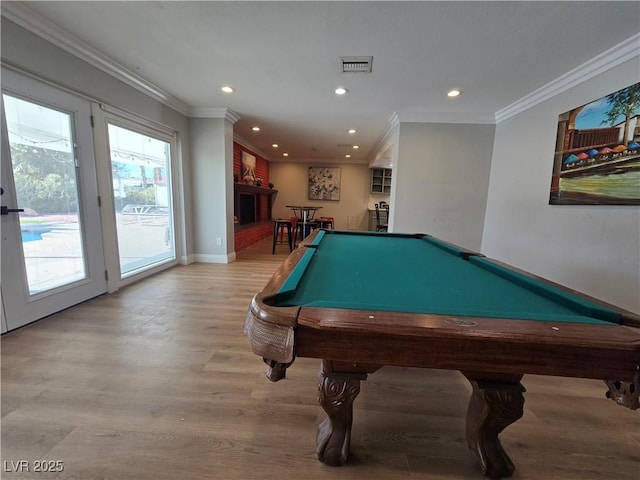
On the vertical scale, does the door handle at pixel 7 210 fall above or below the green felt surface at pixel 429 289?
above

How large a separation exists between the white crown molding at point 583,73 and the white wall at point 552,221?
55mm

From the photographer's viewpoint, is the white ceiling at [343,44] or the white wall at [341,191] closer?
Answer: the white ceiling at [343,44]

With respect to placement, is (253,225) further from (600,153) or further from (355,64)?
(600,153)

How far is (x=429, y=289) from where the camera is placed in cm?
102

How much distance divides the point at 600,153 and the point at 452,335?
2.75 m

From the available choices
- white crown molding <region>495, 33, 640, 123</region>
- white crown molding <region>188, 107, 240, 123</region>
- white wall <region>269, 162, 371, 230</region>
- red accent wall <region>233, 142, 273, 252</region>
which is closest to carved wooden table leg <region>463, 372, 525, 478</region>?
white crown molding <region>495, 33, 640, 123</region>

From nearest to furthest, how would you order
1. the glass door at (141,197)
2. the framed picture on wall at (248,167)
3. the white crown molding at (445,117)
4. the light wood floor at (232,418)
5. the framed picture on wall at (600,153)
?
the light wood floor at (232,418)
the framed picture on wall at (600,153)
the glass door at (141,197)
the white crown molding at (445,117)
the framed picture on wall at (248,167)

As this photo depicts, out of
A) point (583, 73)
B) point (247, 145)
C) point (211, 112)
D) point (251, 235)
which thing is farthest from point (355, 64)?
point (251, 235)

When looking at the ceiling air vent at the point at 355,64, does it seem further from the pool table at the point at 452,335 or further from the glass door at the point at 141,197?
the glass door at the point at 141,197

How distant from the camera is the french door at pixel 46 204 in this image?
1871 millimetres

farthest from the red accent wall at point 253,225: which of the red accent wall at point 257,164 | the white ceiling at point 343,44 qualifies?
the white ceiling at point 343,44

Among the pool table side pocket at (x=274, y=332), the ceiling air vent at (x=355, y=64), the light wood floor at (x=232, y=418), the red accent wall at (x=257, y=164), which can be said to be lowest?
the light wood floor at (x=232, y=418)

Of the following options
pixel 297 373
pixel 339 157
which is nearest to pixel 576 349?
pixel 297 373

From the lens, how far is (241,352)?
1.75m
